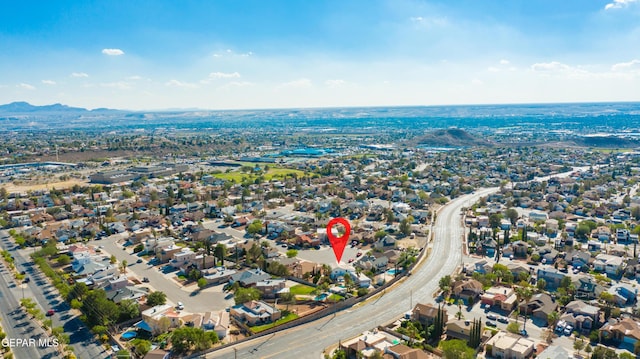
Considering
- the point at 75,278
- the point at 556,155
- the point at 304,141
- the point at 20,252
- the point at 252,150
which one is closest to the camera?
the point at 75,278

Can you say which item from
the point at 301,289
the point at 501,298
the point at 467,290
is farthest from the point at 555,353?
the point at 301,289

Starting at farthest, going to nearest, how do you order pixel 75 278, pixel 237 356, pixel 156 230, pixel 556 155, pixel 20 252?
pixel 556 155
pixel 156 230
pixel 20 252
pixel 75 278
pixel 237 356

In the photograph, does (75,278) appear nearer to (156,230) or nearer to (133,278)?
(133,278)

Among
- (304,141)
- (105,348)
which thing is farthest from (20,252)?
(304,141)

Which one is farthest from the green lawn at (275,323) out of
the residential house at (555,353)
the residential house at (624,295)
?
the residential house at (624,295)

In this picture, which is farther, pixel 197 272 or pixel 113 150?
pixel 113 150

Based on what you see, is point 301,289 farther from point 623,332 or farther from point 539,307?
point 623,332

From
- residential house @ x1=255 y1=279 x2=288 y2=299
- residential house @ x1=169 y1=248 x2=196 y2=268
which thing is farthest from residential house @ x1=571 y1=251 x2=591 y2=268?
residential house @ x1=169 y1=248 x2=196 y2=268
